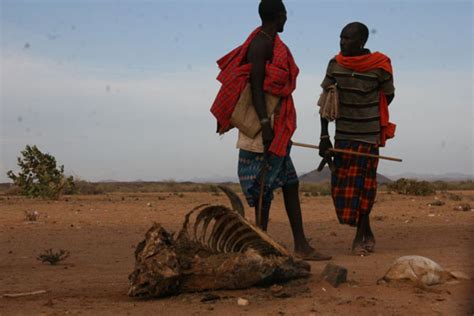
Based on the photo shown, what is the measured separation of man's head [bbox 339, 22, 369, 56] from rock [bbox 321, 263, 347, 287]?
278 centimetres

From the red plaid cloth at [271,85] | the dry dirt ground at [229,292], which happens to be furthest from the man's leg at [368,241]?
the red plaid cloth at [271,85]

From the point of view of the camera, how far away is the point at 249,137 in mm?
6348

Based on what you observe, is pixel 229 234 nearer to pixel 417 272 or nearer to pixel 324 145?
pixel 417 272

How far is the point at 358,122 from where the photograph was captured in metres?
7.25

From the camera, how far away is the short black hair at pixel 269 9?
6412 millimetres

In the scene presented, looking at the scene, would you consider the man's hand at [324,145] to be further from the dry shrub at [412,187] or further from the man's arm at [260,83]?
the dry shrub at [412,187]

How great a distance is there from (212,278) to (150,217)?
8450mm

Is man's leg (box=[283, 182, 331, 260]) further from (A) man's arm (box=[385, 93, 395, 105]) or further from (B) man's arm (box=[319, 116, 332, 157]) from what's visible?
(A) man's arm (box=[385, 93, 395, 105])

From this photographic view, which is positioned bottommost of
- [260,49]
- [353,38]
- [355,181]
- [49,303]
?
[49,303]

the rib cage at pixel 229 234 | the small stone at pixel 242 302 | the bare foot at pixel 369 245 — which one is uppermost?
the rib cage at pixel 229 234

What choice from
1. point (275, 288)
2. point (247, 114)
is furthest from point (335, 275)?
point (247, 114)

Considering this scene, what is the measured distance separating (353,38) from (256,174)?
188cm

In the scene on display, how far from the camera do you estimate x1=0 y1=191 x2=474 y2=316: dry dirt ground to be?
15.0ft

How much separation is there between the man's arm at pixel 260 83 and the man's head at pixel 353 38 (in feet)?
4.06
